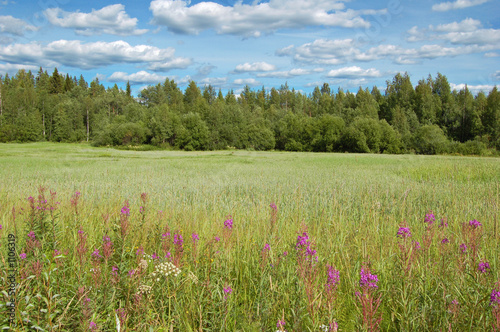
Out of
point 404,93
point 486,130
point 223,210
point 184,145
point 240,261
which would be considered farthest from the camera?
point 404,93

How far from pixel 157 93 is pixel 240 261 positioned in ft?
394

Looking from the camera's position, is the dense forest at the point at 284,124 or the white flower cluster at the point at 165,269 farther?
the dense forest at the point at 284,124

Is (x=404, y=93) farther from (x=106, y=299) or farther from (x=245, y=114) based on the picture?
(x=106, y=299)

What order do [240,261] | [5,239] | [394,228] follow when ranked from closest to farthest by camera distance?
[240,261] < [5,239] < [394,228]

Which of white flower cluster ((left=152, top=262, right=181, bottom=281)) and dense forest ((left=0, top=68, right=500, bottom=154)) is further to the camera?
dense forest ((left=0, top=68, right=500, bottom=154))

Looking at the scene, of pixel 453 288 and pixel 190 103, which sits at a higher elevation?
pixel 190 103

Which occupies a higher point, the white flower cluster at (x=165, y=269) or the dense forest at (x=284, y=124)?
the dense forest at (x=284, y=124)

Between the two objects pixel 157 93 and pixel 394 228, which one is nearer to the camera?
pixel 394 228

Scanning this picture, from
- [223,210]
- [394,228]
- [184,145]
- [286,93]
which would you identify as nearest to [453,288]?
[394,228]

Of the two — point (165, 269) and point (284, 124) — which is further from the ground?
point (284, 124)

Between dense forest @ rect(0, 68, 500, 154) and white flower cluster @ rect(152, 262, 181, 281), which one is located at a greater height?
dense forest @ rect(0, 68, 500, 154)

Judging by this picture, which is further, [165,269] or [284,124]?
[284,124]

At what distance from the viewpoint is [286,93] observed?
129500 millimetres

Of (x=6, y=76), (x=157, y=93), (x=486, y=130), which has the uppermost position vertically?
(x=6, y=76)
